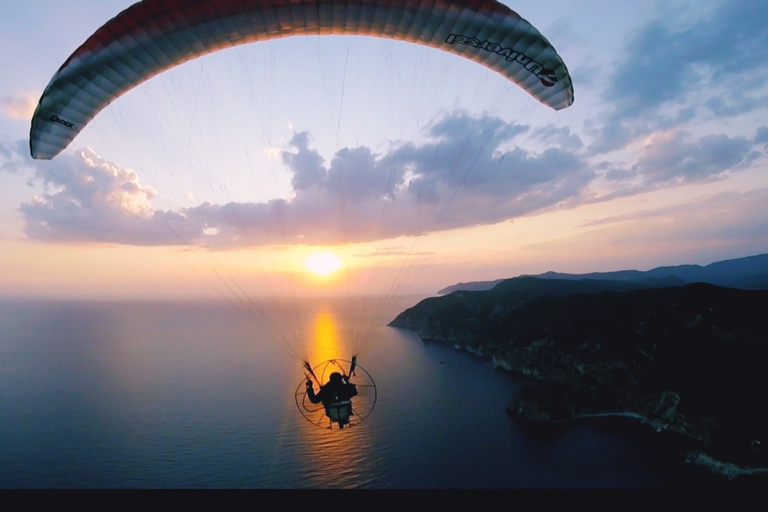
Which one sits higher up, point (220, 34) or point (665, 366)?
point (220, 34)

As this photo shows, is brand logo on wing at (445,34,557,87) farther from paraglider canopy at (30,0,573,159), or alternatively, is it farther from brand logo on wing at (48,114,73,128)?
brand logo on wing at (48,114,73,128)

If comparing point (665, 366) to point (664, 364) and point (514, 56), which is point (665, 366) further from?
point (514, 56)

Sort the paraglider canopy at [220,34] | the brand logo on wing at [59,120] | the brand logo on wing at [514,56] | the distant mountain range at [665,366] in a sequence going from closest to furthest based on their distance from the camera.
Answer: the paraglider canopy at [220,34] → the brand logo on wing at [59,120] → the brand logo on wing at [514,56] → the distant mountain range at [665,366]

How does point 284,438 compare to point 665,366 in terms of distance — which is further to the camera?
point 665,366

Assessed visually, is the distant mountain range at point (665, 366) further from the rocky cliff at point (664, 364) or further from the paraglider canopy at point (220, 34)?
the paraglider canopy at point (220, 34)

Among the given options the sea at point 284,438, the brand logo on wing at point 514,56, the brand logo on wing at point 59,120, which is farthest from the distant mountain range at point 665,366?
the brand logo on wing at point 59,120

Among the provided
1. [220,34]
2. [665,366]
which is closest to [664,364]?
[665,366]
